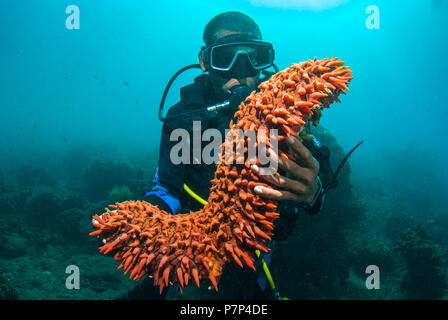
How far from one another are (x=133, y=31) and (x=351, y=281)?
377 feet

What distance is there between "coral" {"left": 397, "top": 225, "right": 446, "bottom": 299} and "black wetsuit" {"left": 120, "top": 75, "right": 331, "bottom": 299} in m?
4.99

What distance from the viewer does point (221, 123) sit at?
2.61 m

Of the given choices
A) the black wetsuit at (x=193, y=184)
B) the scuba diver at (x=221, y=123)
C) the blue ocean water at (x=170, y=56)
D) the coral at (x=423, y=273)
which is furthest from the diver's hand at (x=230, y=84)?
the blue ocean water at (x=170, y=56)

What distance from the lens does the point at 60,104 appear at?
83.3 m

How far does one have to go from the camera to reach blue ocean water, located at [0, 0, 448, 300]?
53719mm

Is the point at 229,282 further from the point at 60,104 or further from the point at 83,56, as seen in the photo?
the point at 83,56

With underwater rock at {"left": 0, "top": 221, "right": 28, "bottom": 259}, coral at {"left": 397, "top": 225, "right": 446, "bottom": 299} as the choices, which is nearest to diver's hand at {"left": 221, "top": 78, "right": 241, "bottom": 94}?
coral at {"left": 397, "top": 225, "right": 446, "bottom": 299}

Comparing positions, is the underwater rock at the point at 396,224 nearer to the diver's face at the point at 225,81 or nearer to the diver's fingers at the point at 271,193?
the diver's face at the point at 225,81

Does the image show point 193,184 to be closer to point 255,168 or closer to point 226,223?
point 226,223

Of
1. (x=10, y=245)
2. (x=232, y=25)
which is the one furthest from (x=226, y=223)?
(x=10, y=245)

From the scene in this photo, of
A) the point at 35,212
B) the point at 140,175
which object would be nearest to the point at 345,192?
the point at 140,175

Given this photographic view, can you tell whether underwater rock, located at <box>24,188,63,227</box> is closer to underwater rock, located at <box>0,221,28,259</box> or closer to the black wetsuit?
underwater rock, located at <box>0,221,28,259</box>

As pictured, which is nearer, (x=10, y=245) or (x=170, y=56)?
(x=10, y=245)

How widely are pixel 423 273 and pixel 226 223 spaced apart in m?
6.92
